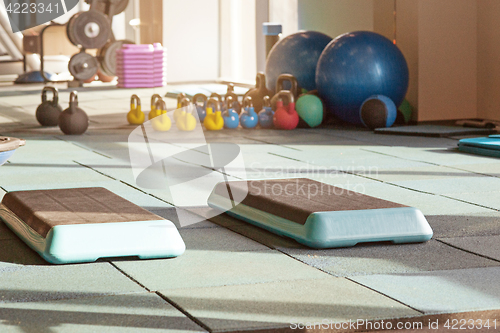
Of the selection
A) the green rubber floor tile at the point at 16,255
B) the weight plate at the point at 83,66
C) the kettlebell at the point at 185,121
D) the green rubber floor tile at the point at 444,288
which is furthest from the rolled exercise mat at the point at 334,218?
the weight plate at the point at 83,66

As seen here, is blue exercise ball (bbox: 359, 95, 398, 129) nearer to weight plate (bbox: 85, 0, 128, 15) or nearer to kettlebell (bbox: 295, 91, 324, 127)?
kettlebell (bbox: 295, 91, 324, 127)

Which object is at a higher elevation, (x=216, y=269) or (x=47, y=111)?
(x=47, y=111)

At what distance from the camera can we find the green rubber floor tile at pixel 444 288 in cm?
229

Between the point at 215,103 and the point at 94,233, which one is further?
the point at 215,103

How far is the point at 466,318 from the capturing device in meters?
2.21

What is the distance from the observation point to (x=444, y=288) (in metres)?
2.47

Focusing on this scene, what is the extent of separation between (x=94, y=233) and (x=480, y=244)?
171 centimetres

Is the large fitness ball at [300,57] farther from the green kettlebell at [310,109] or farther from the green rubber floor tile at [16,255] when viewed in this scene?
the green rubber floor tile at [16,255]

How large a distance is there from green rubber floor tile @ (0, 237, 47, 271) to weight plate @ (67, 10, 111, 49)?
999 cm

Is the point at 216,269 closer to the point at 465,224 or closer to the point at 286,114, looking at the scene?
the point at 465,224

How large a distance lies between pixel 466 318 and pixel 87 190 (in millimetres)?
2199

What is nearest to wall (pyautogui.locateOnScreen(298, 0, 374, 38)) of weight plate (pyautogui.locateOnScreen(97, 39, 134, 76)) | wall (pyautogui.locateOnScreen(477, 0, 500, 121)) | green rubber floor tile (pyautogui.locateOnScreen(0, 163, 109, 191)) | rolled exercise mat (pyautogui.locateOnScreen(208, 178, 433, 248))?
wall (pyautogui.locateOnScreen(477, 0, 500, 121))

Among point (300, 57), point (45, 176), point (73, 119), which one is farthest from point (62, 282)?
point (300, 57)

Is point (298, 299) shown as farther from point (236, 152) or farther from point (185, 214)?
point (236, 152)
